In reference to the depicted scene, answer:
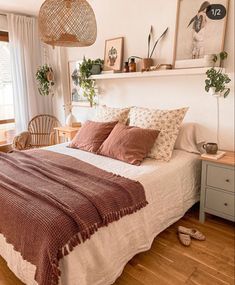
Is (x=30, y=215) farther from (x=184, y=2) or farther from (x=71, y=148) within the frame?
(x=184, y=2)

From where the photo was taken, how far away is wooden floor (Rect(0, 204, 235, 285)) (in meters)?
1.71

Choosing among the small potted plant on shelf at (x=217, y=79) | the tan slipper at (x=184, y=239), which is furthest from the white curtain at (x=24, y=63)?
the tan slipper at (x=184, y=239)

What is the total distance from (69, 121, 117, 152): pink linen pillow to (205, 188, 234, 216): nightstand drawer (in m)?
1.18

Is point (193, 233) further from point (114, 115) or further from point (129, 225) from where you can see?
point (114, 115)

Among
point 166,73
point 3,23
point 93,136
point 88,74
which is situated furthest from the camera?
point 3,23

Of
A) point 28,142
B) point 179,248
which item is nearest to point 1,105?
point 28,142

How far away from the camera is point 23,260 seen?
1.47m

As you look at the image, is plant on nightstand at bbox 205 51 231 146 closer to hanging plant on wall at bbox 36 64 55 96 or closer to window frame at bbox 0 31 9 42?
hanging plant on wall at bbox 36 64 55 96

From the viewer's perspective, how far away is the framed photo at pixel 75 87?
3.79 meters

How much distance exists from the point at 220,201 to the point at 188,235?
43 centimetres

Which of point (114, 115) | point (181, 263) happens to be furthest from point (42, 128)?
point (181, 263)

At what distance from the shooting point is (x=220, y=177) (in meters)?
2.19

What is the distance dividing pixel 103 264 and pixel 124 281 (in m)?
0.31

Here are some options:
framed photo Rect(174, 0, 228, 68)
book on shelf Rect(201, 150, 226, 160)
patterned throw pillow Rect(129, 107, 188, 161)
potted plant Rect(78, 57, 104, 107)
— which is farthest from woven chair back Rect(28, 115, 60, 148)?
book on shelf Rect(201, 150, 226, 160)
